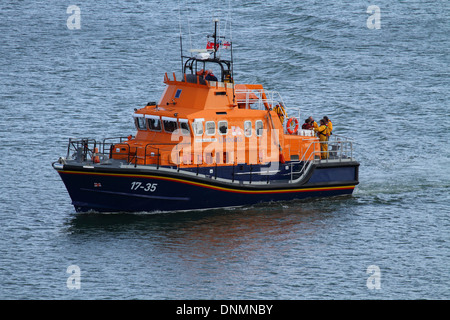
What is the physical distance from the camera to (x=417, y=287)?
838 inches

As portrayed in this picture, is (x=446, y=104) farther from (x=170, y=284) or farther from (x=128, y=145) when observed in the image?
(x=170, y=284)

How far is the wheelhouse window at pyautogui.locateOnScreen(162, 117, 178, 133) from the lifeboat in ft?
0.10

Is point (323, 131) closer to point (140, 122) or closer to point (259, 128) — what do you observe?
point (259, 128)

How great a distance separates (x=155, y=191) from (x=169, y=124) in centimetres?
228

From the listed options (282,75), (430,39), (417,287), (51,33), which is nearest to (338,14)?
(430,39)

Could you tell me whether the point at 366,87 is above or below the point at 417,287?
above

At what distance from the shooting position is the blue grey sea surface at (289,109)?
21.8 m

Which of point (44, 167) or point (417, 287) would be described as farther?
point (44, 167)

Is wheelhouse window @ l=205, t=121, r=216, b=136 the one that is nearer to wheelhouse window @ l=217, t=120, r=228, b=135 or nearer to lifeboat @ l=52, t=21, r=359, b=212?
lifeboat @ l=52, t=21, r=359, b=212

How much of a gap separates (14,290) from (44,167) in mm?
12612

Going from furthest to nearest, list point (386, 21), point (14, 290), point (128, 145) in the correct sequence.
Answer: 1. point (386, 21)
2. point (128, 145)
3. point (14, 290)

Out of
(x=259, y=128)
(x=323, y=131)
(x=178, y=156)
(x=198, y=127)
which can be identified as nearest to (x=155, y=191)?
(x=178, y=156)

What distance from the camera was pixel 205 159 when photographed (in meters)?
26.6

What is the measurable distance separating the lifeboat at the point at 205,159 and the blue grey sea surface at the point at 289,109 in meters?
0.58
